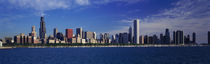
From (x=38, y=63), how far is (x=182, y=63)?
50.6m

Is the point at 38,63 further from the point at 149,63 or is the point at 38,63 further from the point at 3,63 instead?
the point at 149,63

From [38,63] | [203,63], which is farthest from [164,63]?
[38,63]

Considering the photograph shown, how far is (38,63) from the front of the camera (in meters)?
77.4

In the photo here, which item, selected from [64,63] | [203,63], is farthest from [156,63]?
[64,63]

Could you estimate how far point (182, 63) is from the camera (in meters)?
74.6

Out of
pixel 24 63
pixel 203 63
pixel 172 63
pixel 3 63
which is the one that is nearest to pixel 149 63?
pixel 172 63

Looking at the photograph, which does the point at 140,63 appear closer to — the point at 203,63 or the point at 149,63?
the point at 149,63

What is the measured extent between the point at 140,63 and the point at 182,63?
14322 millimetres

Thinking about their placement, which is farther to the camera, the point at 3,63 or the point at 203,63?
the point at 3,63

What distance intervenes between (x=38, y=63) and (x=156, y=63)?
41.8 metres

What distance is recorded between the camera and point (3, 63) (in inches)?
3157

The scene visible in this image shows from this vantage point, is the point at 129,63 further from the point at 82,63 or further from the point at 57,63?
the point at 57,63

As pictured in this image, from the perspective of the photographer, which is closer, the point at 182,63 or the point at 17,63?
the point at 182,63

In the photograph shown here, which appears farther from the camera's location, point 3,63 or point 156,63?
point 3,63
